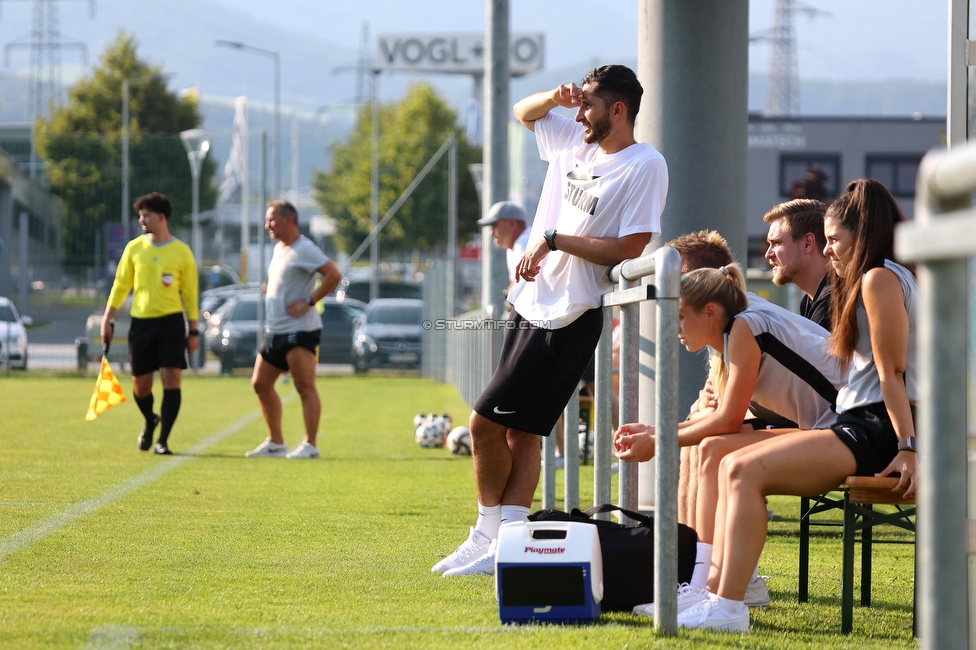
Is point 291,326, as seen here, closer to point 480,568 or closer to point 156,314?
point 156,314

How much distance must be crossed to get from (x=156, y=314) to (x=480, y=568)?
18.3ft

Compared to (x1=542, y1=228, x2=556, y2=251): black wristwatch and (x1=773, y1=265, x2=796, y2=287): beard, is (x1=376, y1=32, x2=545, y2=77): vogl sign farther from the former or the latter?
(x1=542, y1=228, x2=556, y2=251): black wristwatch

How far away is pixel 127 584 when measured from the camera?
4281 millimetres

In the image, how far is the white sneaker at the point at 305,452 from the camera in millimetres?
9203

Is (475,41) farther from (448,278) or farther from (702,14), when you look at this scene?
(702,14)

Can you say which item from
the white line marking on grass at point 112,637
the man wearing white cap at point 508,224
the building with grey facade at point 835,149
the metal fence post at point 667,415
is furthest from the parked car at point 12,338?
the building with grey facade at point 835,149

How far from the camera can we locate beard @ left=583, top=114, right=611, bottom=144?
452 cm

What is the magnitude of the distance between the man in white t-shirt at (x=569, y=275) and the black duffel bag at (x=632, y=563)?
756 millimetres

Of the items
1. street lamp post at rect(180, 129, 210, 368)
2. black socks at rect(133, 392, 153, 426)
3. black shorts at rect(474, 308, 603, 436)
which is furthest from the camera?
street lamp post at rect(180, 129, 210, 368)

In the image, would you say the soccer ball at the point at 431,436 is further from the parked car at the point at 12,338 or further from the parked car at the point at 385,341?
the parked car at the point at 12,338

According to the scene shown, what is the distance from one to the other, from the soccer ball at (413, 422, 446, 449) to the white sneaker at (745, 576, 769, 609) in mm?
6320

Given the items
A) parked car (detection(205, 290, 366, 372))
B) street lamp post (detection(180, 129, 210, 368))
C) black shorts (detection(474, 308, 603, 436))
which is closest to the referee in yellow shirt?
black shorts (detection(474, 308, 603, 436))

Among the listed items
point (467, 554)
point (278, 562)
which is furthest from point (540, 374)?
point (278, 562)

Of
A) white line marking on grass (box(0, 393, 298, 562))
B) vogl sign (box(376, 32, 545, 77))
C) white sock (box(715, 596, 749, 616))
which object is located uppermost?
vogl sign (box(376, 32, 545, 77))
